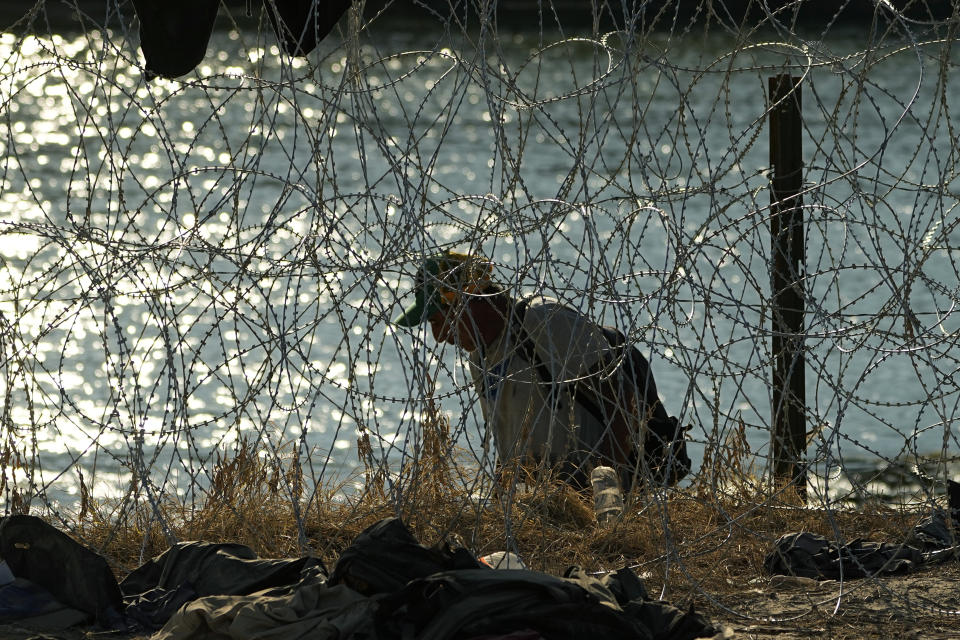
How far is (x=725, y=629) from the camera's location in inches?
128

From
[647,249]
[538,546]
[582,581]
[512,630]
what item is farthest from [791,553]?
[647,249]

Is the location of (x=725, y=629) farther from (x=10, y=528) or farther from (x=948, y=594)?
(x=10, y=528)

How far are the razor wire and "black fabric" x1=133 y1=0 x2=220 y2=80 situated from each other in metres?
0.07

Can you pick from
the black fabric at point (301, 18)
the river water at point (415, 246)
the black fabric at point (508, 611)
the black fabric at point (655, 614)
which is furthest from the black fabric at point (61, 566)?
the black fabric at point (301, 18)

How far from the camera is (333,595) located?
3.31 m

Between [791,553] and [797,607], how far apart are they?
0.40 metres

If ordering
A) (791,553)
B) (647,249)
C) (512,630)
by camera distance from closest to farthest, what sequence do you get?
(512,630)
(791,553)
(647,249)

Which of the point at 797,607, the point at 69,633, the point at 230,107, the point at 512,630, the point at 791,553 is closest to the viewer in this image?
the point at 512,630

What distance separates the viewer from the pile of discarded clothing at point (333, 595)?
10.3 feet

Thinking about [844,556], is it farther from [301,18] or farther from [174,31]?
[174,31]

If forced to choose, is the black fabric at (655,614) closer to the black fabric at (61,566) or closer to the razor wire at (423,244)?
the razor wire at (423,244)

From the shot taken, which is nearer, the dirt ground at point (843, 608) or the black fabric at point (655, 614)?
the black fabric at point (655, 614)

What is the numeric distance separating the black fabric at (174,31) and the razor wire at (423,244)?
0.07 m

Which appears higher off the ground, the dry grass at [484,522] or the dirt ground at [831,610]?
the dry grass at [484,522]
